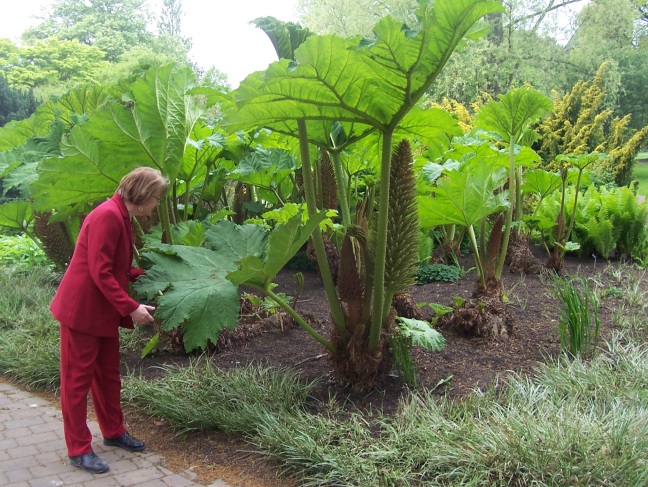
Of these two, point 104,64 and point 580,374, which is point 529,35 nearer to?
point 104,64

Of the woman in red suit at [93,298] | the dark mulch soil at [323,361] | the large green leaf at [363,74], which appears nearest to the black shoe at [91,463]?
the woman in red suit at [93,298]

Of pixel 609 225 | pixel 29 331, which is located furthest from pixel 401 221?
pixel 609 225

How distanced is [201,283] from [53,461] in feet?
4.37

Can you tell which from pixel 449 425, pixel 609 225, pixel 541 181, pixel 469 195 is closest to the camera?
pixel 449 425

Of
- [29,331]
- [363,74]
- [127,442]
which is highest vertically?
[363,74]

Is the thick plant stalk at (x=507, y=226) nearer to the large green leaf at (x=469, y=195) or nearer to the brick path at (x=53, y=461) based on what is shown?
the large green leaf at (x=469, y=195)

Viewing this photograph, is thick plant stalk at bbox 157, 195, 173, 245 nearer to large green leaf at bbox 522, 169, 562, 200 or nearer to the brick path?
the brick path

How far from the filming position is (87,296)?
10.2 ft

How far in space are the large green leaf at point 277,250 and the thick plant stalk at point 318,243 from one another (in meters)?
0.29

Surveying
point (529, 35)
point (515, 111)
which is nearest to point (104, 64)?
point (529, 35)

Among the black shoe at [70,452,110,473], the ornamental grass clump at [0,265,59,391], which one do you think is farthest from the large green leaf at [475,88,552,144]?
the ornamental grass clump at [0,265,59,391]

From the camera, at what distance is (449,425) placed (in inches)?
115

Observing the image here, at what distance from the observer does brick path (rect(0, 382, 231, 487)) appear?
3.06 m

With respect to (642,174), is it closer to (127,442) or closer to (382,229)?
(382,229)
